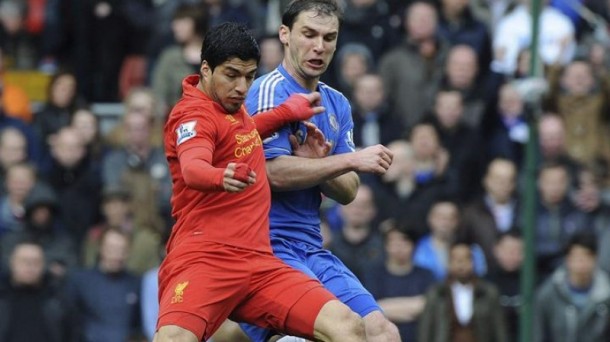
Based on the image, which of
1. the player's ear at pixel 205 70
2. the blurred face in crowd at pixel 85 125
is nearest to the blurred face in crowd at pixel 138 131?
the blurred face in crowd at pixel 85 125

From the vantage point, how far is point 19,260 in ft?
46.8

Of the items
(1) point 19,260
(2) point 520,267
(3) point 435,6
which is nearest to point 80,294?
(1) point 19,260

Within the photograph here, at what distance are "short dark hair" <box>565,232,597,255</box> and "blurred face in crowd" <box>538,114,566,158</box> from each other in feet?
4.18

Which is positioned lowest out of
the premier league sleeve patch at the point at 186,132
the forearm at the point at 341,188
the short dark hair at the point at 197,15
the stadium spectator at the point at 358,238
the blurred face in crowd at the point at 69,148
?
the stadium spectator at the point at 358,238

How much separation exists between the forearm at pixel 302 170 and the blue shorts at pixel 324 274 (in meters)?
0.34

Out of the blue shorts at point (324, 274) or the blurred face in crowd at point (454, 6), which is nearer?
the blue shorts at point (324, 274)

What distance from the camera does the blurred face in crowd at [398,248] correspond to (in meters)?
14.2

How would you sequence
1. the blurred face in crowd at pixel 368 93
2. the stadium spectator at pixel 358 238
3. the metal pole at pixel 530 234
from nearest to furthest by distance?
1. the metal pole at pixel 530 234
2. the stadium spectator at pixel 358 238
3. the blurred face in crowd at pixel 368 93

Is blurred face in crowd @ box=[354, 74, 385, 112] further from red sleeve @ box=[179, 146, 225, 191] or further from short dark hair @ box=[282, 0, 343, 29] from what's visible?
red sleeve @ box=[179, 146, 225, 191]

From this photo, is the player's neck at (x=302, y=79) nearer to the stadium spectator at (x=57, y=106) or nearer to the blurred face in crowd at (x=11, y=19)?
the stadium spectator at (x=57, y=106)

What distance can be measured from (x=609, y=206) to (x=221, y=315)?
6724 mm

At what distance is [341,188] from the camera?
9633 millimetres

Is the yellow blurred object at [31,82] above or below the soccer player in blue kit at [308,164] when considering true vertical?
below

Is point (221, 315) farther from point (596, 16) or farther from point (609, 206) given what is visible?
point (596, 16)
